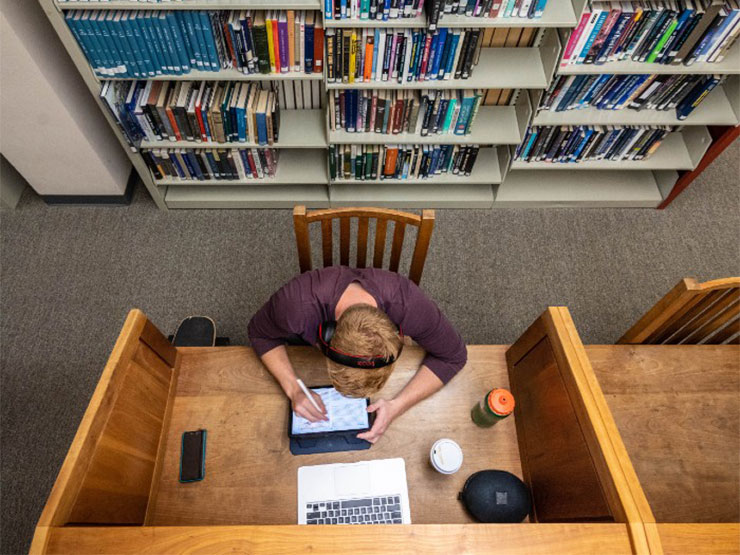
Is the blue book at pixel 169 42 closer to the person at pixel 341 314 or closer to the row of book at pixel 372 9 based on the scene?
the row of book at pixel 372 9

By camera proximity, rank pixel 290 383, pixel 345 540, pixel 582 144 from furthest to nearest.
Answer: pixel 582 144, pixel 290 383, pixel 345 540

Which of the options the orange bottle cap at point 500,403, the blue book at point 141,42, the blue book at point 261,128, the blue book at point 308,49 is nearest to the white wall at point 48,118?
the blue book at point 141,42

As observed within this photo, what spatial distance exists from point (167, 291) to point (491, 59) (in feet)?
5.74

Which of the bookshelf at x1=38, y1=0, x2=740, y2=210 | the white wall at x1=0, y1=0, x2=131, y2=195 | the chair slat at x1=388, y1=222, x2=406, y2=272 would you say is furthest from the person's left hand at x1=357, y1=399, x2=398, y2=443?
the white wall at x1=0, y1=0, x2=131, y2=195

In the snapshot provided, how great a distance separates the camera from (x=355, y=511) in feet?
3.73

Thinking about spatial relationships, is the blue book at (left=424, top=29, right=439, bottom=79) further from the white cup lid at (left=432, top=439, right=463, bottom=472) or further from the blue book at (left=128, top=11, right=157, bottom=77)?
the white cup lid at (left=432, top=439, right=463, bottom=472)

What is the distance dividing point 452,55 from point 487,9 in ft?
0.63

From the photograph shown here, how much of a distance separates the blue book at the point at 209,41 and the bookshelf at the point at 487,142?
0.05m

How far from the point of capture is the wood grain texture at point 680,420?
1204 mm

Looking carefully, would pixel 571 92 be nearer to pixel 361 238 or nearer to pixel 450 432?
pixel 361 238

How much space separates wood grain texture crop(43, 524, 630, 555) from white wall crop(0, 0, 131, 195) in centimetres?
169

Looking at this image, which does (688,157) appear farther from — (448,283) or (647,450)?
(647,450)

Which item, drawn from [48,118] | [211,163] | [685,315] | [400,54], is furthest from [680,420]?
[48,118]

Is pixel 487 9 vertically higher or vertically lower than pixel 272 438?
higher
